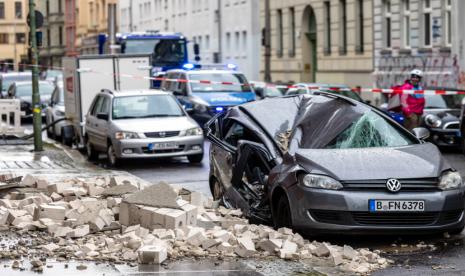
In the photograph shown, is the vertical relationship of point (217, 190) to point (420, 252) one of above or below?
above

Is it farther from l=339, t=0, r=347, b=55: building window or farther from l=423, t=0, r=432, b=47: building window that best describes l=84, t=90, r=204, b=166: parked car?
l=339, t=0, r=347, b=55: building window

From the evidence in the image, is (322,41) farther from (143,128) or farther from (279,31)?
(143,128)

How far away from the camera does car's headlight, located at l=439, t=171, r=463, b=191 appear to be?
1152 centimetres

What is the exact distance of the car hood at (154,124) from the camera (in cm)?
2286

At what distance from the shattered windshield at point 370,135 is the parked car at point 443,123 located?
12.1 meters

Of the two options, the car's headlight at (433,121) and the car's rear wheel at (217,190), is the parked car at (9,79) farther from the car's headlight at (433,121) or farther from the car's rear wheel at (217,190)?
the car's rear wheel at (217,190)

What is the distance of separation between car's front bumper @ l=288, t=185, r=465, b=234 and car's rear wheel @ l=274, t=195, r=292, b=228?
16 centimetres

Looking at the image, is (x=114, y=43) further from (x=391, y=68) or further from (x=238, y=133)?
(x=238, y=133)

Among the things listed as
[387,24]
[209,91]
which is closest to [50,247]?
[209,91]

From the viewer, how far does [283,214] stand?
11758mm

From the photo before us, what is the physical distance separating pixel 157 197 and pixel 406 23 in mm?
34804

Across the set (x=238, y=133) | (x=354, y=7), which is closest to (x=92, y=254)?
(x=238, y=133)

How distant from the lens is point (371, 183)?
11.3 metres

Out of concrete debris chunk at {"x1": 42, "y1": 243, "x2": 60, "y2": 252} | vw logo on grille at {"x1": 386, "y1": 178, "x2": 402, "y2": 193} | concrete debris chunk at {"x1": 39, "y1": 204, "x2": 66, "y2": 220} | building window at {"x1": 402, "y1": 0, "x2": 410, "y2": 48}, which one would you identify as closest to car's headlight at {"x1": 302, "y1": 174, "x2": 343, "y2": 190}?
vw logo on grille at {"x1": 386, "y1": 178, "x2": 402, "y2": 193}
